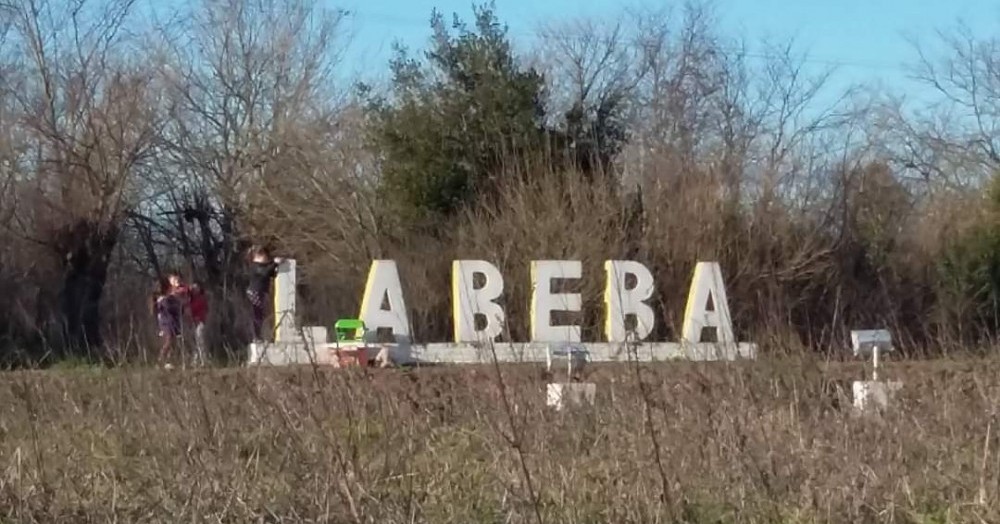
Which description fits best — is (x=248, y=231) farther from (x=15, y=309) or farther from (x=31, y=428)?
(x=31, y=428)

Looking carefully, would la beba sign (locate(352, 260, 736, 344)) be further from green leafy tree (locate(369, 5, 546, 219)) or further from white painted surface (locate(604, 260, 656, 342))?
green leafy tree (locate(369, 5, 546, 219))

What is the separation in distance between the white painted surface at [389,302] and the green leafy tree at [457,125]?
6.32 metres

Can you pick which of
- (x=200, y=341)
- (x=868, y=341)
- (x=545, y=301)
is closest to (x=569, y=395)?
(x=200, y=341)

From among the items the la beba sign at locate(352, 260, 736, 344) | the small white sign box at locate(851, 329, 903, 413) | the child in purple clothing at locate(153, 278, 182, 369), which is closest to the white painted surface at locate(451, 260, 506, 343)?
the la beba sign at locate(352, 260, 736, 344)

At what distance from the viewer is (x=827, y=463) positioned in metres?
7.76

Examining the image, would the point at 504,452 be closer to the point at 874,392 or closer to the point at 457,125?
the point at 874,392

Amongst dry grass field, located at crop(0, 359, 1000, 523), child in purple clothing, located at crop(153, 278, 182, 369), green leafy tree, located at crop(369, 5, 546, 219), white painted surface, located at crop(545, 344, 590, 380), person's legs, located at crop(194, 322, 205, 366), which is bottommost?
dry grass field, located at crop(0, 359, 1000, 523)

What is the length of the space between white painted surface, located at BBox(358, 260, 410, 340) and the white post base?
31.6ft

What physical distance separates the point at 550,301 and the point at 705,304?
2138 mm

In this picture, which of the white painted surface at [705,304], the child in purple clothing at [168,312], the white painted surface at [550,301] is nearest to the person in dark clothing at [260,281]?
the child in purple clothing at [168,312]

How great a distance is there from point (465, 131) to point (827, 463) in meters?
19.0

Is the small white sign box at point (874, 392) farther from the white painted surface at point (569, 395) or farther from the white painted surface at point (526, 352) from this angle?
the white painted surface at point (569, 395)

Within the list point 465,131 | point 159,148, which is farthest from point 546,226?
point 159,148

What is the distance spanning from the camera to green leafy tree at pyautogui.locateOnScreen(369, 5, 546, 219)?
25.9 m
